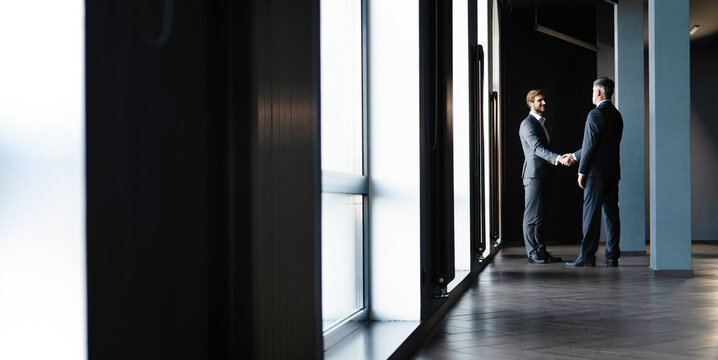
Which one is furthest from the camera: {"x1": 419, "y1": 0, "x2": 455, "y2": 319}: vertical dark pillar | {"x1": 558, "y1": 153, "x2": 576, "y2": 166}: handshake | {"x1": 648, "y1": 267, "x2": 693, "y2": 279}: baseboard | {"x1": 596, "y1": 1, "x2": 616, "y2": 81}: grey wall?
{"x1": 596, "y1": 1, "x2": 616, "y2": 81}: grey wall

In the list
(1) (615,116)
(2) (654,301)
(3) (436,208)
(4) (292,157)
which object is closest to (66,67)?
(4) (292,157)

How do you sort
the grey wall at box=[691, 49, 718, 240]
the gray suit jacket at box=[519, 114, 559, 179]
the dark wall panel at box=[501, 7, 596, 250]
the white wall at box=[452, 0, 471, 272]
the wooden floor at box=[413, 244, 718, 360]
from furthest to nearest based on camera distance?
the grey wall at box=[691, 49, 718, 240] < the dark wall panel at box=[501, 7, 596, 250] < the gray suit jacket at box=[519, 114, 559, 179] < the white wall at box=[452, 0, 471, 272] < the wooden floor at box=[413, 244, 718, 360]

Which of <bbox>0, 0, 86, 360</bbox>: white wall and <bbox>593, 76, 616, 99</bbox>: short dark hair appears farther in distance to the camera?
<bbox>593, 76, 616, 99</bbox>: short dark hair

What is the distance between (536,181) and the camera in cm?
820

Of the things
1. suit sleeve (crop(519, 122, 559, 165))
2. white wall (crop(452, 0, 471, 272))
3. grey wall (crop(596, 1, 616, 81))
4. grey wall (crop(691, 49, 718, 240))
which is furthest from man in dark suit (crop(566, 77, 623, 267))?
grey wall (crop(691, 49, 718, 240))

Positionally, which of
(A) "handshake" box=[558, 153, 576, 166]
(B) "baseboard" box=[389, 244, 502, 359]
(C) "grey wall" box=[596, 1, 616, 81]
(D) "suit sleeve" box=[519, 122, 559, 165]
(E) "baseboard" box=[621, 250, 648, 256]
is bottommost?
(E) "baseboard" box=[621, 250, 648, 256]

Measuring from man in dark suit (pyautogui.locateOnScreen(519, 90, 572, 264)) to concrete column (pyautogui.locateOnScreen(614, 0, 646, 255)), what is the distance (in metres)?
1.73

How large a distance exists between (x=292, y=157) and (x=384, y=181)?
6.33 ft

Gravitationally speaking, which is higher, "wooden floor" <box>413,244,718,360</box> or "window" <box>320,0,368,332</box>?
"window" <box>320,0,368,332</box>

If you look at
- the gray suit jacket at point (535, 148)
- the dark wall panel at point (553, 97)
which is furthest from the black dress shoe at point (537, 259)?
the dark wall panel at point (553, 97)

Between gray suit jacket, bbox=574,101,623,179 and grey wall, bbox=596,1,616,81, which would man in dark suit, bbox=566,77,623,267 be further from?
grey wall, bbox=596,1,616,81

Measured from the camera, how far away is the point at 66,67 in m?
1.00

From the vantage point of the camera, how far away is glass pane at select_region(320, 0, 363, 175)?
2932 millimetres

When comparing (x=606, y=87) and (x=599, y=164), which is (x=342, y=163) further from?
(x=606, y=87)
